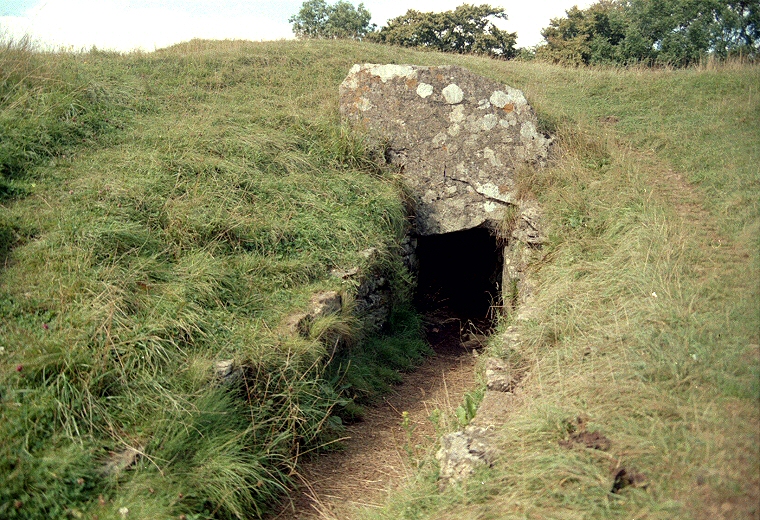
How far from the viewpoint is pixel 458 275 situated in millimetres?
9547

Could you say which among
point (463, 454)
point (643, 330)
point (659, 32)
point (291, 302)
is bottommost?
point (463, 454)

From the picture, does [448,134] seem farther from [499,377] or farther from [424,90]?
[499,377]

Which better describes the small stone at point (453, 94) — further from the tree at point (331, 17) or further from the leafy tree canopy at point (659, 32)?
the tree at point (331, 17)

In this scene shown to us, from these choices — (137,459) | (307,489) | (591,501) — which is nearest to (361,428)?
(307,489)

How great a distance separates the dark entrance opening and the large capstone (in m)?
0.82

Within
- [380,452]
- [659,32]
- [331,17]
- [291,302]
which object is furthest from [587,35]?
[380,452]

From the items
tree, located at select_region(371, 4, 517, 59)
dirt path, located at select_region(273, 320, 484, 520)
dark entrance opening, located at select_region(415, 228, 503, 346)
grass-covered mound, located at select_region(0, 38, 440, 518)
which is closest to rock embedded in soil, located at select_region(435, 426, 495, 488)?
dirt path, located at select_region(273, 320, 484, 520)

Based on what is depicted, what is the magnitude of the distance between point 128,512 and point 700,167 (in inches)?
274

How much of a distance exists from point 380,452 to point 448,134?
479cm

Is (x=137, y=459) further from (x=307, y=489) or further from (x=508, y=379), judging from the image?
(x=508, y=379)

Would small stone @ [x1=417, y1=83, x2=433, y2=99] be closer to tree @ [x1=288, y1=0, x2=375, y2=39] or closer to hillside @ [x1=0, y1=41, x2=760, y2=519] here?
hillside @ [x1=0, y1=41, x2=760, y2=519]

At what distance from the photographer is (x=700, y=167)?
741 cm

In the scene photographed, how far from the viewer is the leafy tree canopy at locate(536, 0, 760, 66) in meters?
17.2

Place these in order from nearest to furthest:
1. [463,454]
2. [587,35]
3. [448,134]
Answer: [463,454] < [448,134] < [587,35]
